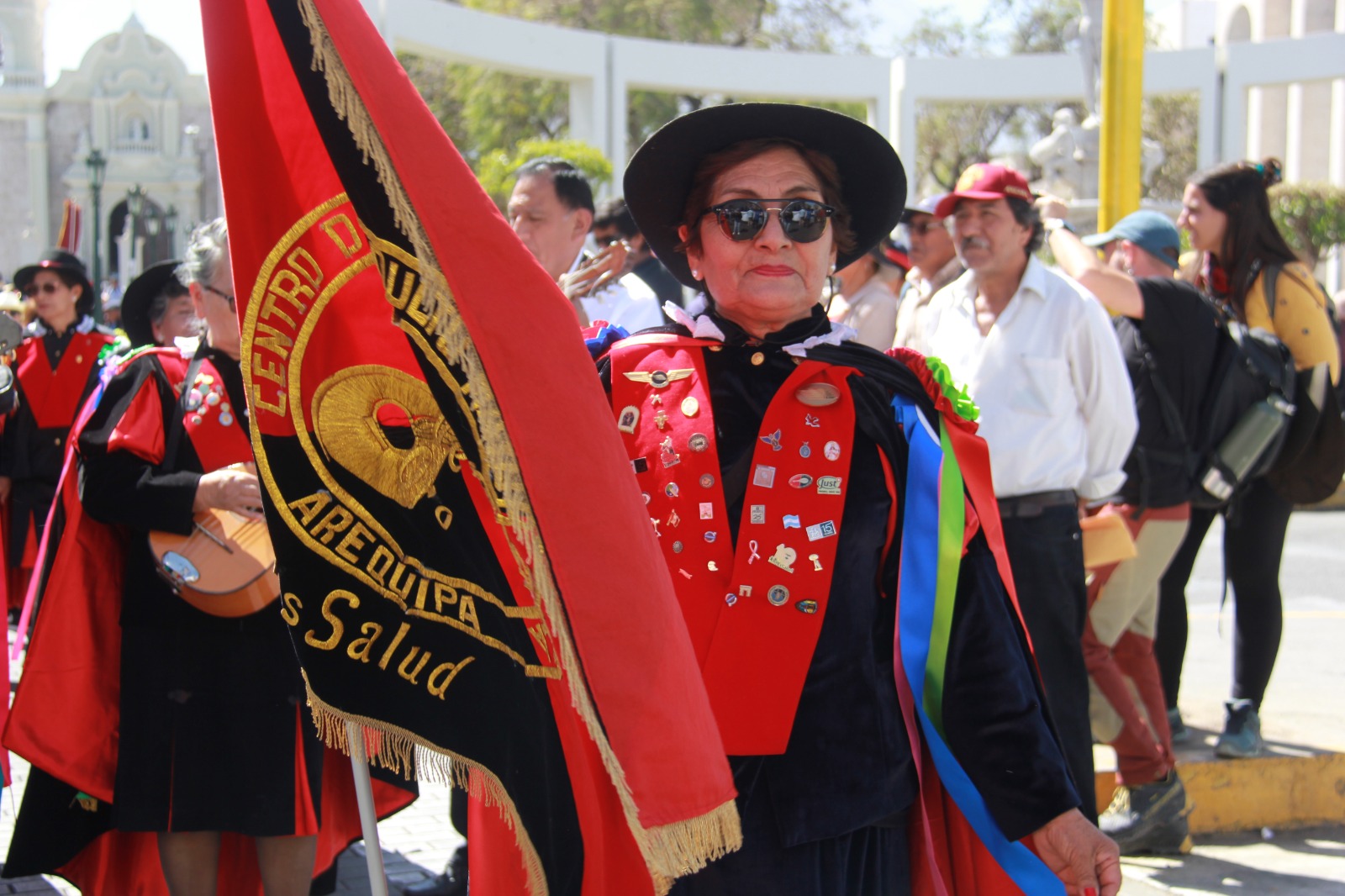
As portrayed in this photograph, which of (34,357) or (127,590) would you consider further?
(34,357)

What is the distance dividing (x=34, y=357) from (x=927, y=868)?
23.7 feet

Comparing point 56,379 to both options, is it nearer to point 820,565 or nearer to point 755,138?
point 755,138

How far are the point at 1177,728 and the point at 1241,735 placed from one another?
48 centimetres

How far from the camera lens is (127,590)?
137 inches

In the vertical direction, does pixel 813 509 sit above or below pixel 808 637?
above

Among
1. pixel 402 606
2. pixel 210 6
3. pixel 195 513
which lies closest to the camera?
pixel 210 6

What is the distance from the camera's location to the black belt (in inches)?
169

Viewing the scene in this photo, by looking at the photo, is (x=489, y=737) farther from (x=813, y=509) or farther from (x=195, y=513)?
(x=195, y=513)

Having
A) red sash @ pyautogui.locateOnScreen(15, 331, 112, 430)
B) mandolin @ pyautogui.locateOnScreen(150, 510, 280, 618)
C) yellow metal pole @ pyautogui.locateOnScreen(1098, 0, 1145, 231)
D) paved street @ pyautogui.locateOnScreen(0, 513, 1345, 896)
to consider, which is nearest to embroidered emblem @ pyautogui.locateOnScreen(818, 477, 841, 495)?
mandolin @ pyautogui.locateOnScreen(150, 510, 280, 618)

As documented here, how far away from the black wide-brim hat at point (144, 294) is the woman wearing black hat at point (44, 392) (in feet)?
8.76

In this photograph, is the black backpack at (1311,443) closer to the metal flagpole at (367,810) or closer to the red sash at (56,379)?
the metal flagpole at (367,810)

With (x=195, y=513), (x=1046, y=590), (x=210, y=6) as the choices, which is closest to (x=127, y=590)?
(x=195, y=513)

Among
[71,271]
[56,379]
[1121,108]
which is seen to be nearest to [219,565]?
[1121,108]

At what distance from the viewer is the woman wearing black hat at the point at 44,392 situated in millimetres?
7641
